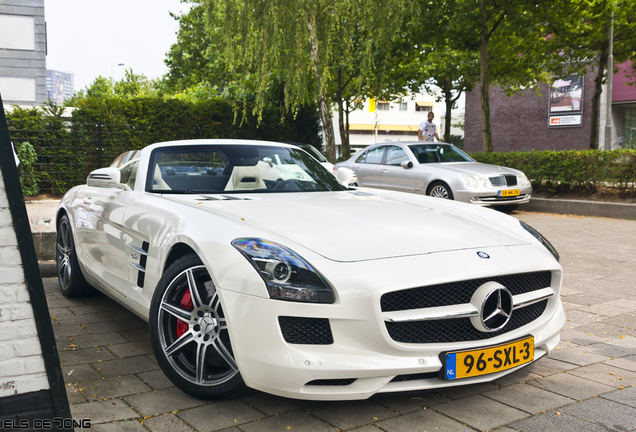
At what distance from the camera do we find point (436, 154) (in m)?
12.9

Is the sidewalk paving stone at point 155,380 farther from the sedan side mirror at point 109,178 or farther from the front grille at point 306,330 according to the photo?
the sedan side mirror at point 109,178

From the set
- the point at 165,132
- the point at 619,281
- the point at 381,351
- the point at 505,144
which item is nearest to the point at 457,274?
the point at 381,351

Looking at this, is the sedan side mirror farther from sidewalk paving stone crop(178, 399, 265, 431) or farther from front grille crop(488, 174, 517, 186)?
front grille crop(488, 174, 517, 186)

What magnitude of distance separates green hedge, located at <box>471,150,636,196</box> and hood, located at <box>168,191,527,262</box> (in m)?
9.30

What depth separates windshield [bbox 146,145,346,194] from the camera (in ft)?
13.7

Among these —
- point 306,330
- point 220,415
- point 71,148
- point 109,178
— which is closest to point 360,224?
point 306,330

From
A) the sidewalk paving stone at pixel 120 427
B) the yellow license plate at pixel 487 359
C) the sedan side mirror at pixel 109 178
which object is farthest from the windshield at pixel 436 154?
the sidewalk paving stone at pixel 120 427

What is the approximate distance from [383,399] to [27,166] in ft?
45.7

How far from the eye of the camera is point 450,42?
16984mm

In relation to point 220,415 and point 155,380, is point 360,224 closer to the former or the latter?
point 220,415

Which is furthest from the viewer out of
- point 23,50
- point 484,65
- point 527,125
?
point 527,125

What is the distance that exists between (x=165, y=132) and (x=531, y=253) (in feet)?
47.8

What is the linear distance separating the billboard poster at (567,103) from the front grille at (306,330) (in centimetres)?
3598

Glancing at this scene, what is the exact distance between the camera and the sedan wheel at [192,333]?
2.90m
